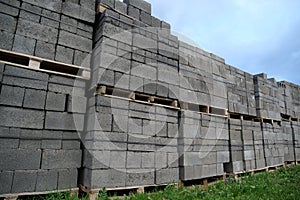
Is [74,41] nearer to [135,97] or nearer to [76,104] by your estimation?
[76,104]

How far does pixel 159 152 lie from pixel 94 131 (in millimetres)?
1349

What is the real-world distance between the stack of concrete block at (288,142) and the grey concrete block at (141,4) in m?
6.80

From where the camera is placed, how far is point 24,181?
9.56ft

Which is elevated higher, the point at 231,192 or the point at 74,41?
the point at 74,41

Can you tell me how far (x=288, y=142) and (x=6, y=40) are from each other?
9.27 meters

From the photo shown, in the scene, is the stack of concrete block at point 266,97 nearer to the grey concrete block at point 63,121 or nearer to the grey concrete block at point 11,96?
the grey concrete block at point 63,121

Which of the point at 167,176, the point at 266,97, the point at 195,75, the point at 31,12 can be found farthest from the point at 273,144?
the point at 31,12

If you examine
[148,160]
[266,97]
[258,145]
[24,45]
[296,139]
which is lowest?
[148,160]

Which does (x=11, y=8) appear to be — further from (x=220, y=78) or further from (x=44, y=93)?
(x=220, y=78)

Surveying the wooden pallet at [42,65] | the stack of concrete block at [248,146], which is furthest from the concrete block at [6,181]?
the stack of concrete block at [248,146]

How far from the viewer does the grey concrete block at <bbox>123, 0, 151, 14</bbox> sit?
4359mm

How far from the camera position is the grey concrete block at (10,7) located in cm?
314

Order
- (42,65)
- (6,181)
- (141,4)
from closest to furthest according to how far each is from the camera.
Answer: (6,181), (42,65), (141,4)

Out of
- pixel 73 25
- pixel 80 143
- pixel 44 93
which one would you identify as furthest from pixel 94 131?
pixel 73 25
